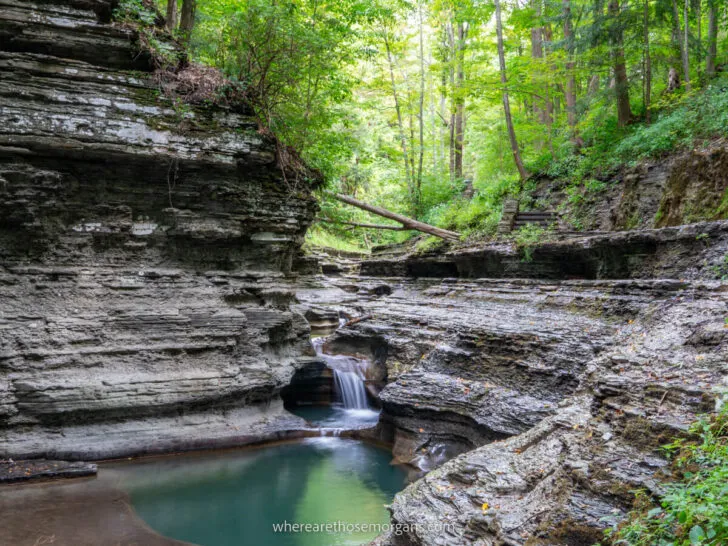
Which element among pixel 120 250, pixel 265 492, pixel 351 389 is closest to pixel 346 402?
pixel 351 389

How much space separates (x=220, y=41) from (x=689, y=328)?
35.4 feet

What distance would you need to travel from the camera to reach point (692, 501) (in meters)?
3.02

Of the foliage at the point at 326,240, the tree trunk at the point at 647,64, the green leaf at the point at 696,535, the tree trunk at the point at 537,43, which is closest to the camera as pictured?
the green leaf at the point at 696,535

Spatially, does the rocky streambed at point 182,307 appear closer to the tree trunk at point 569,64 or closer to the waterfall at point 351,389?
the waterfall at point 351,389

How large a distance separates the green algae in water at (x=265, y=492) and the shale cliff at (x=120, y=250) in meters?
0.61

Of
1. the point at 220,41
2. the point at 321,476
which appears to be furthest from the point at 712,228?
the point at 220,41

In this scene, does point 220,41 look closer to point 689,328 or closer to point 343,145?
point 343,145

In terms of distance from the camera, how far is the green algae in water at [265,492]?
6.48 metres

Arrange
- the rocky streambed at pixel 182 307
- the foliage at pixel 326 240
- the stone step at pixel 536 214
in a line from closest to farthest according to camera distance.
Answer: the rocky streambed at pixel 182 307 < the stone step at pixel 536 214 < the foliage at pixel 326 240

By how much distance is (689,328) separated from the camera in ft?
18.5

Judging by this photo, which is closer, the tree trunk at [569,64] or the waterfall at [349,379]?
the waterfall at [349,379]

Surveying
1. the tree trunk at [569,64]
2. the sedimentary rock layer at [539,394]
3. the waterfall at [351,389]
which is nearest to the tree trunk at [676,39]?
the tree trunk at [569,64]

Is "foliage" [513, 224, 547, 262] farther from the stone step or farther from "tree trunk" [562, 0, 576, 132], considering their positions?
"tree trunk" [562, 0, 576, 132]

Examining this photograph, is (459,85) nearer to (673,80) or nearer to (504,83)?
(504,83)
